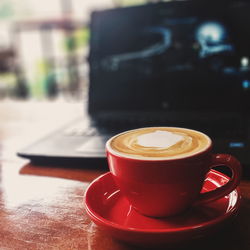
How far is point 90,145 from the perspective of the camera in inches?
22.0

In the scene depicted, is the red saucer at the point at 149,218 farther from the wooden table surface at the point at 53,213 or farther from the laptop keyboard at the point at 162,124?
the laptop keyboard at the point at 162,124

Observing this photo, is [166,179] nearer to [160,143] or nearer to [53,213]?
[160,143]

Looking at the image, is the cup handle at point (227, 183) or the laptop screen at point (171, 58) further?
the laptop screen at point (171, 58)

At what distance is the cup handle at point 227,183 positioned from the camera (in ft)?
1.06

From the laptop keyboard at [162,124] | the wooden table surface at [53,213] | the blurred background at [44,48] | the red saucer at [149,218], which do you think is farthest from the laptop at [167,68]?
the blurred background at [44,48]

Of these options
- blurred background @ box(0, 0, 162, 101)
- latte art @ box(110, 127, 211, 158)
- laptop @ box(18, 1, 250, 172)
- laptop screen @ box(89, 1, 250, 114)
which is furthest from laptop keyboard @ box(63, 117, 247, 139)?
blurred background @ box(0, 0, 162, 101)

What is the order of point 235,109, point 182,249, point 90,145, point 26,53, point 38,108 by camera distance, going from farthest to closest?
1. point 26,53
2. point 38,108
3. point 235,109
4. point 90,145
5. point 182,249

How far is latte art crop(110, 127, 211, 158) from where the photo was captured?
Answer: 1.04 feet

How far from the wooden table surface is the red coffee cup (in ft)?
0.15

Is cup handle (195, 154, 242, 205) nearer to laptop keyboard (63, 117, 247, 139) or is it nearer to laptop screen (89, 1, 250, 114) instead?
laptop keyboard (63, 117, 247, 139)

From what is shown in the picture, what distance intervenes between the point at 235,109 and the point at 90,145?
0.39 metres

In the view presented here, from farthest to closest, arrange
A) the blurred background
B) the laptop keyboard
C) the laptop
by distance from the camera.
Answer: the blurred background, the laptop, the laptop keyboard

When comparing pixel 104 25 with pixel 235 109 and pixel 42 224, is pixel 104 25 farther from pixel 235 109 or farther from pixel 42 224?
pixel 42 224

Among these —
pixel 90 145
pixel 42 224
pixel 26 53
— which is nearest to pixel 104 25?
pixel 90 145
